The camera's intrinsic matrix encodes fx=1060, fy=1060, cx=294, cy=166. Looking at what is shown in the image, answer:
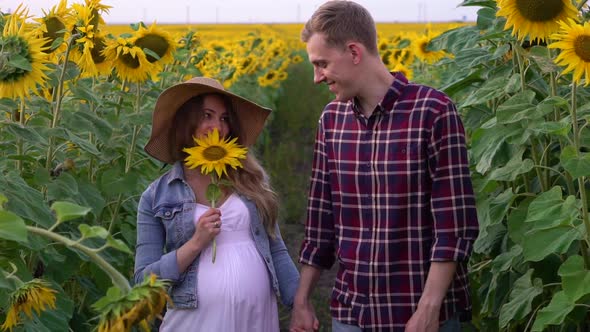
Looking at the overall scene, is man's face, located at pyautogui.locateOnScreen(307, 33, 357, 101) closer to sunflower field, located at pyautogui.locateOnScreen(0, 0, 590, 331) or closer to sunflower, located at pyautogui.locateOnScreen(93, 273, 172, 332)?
sunflower field, located at pyautogui.locateOnScreen(0, 0, 590, 331)

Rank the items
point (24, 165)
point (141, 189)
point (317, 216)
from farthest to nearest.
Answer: point (141, 189) < point (24, 165) < point (317, 216)

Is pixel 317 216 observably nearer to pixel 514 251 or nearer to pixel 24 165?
pixel 514 251

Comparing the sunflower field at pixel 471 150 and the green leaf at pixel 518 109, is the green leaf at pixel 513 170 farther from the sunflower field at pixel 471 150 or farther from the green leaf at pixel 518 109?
the green leaf at pixel 518 109

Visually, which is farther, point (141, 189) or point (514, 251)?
point (141, 189)

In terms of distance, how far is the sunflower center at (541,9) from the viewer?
263 cm

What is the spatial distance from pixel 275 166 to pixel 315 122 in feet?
9.00

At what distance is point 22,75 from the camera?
2320mm

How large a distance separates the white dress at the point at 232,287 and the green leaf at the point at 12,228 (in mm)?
1046

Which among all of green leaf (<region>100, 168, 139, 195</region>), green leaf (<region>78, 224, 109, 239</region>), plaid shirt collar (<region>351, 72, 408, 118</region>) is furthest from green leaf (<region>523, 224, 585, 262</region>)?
green leaf (<region>78, 224, 109, 239</region>)

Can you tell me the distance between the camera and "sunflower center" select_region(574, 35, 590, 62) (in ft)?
7.97

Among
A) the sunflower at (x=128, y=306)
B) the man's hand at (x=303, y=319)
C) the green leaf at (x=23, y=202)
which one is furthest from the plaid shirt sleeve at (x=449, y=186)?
the sunflower at (x=128, y=306)

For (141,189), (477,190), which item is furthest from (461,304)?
(141,189)

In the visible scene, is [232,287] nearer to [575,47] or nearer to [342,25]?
[342,25]

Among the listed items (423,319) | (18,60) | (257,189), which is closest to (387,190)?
(423,319)
